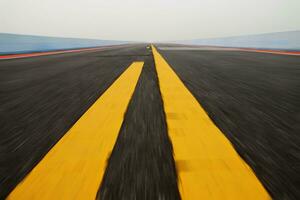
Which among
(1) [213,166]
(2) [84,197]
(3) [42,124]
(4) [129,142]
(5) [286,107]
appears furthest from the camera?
(5) [286,107]

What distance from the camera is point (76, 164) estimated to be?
2.30 ft

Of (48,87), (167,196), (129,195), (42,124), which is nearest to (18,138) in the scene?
(42,124)

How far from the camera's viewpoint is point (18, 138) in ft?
3.08

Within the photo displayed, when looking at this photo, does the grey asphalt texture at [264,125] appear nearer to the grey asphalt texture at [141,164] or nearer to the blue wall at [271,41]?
the grey asphalt texture at [141,164]

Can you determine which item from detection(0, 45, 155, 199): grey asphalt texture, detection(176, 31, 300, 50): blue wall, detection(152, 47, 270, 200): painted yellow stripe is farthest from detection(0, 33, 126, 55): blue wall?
detection(176, 31, 300, 50): blue wall

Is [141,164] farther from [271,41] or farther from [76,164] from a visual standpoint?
[271,41]

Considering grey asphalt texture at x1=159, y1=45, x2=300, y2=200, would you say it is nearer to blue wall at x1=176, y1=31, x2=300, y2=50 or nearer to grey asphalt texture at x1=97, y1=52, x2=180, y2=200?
grey asphalt texture at x1=97, y1=52, x2=180, y2=200

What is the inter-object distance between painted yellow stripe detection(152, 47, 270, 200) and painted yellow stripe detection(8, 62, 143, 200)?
0.29 m

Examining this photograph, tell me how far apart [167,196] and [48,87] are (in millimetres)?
1978

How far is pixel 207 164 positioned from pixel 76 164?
0.49m

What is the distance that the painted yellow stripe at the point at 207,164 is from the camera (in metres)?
0.56

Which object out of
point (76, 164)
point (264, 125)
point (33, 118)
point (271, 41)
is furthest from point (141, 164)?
point (271, 41)

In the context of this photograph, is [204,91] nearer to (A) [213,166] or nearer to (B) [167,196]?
(A) [213,166]

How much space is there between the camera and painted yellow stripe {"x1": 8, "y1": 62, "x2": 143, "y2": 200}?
0.57 m
